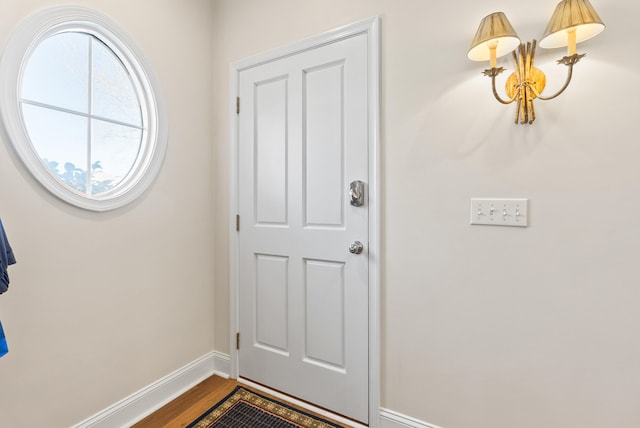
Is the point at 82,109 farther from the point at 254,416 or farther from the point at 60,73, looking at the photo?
the point at 254,416

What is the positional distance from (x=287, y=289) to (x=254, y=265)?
0.95 ft

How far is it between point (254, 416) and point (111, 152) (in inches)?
65.2

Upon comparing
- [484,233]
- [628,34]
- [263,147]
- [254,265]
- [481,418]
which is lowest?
[481,418]

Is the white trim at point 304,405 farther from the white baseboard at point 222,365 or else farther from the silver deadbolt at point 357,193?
the silver deadbolt at point 357,193

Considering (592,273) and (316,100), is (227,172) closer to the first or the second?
(316,100)

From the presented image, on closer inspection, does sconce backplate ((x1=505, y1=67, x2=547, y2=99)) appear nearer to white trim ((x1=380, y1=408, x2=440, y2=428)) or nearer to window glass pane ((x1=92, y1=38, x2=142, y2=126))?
white trim ((x1=380, y1=408, x2=440, y2=428))

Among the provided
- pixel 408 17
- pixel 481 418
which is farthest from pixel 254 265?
pixel 408 17

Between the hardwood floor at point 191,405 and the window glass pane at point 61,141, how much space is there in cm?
130

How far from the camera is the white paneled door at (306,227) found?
1641 mm

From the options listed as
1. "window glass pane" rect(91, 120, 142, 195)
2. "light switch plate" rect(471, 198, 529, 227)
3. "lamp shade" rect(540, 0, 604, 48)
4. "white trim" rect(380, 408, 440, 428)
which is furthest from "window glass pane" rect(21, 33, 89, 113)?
"white trim" rect(380, 408, 440, 428)

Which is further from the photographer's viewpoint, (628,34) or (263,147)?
(263,147)

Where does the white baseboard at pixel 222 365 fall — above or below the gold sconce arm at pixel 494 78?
below

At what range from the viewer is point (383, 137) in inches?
61.7

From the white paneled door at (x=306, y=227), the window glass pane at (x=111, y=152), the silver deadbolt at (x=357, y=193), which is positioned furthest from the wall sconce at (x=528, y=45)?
the window glass pane at (x=111, y=152)
